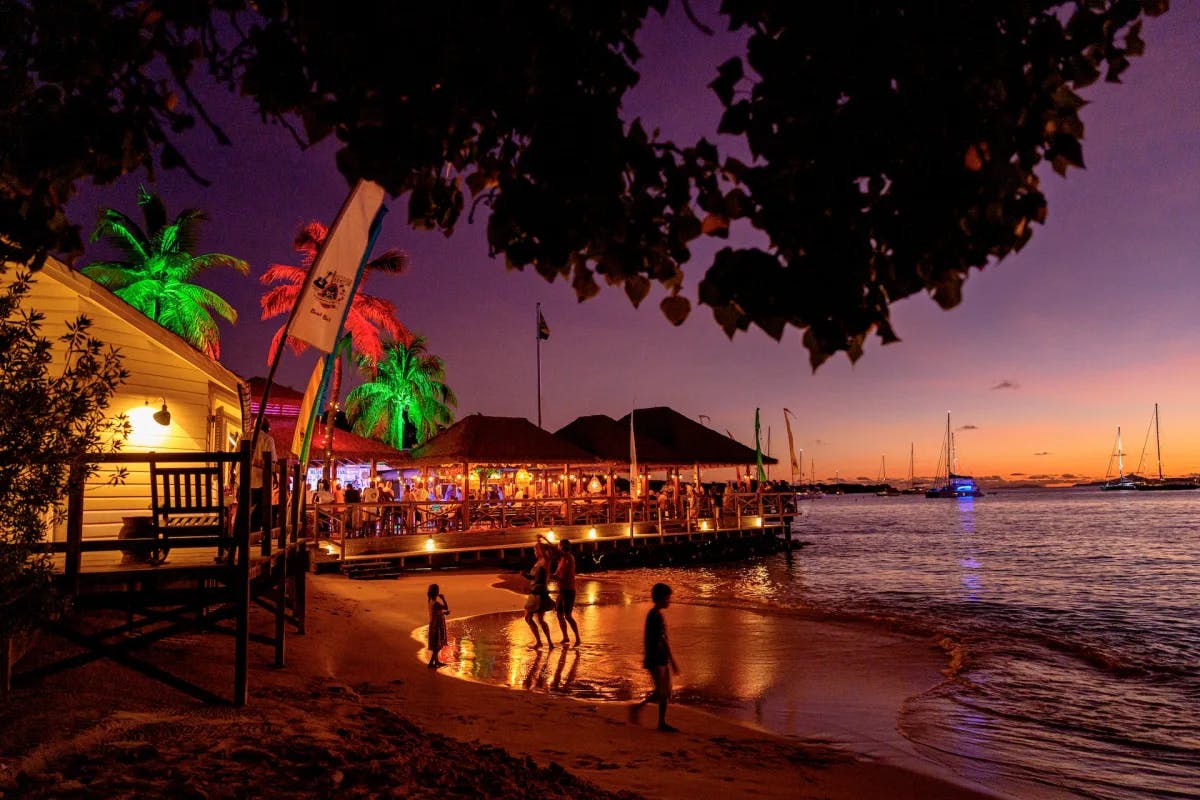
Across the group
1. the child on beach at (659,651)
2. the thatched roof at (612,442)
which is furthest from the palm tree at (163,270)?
the child on beach at (659,651)

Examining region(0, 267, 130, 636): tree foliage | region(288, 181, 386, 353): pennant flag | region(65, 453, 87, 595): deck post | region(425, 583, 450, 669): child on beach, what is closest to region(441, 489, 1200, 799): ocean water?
region(425, 583, 450, 669): child on beach

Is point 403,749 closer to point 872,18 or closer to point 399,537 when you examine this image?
point 872,18

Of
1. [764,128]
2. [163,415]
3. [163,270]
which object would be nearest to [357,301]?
[163,270]

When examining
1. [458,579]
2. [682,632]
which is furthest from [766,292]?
[458,579]

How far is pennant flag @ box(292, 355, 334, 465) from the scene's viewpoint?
11.8 metres

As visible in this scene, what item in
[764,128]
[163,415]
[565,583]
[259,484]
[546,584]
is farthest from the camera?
[565,583]

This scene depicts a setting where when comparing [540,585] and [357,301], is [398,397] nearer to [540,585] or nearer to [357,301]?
[357,301]

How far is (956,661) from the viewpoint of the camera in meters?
16.2

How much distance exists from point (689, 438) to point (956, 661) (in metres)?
23.1

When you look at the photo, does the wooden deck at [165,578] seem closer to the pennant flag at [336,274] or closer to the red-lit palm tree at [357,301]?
the pennant flag at [336,274]

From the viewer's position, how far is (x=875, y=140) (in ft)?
10.0

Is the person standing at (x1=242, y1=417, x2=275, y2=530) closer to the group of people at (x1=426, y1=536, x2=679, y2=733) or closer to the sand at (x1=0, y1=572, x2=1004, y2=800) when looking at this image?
the sand at (x1=0, y1=572, x2=1004, y2=800)

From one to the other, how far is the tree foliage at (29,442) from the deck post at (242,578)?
2.76 meters

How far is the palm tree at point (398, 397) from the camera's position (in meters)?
55.8
